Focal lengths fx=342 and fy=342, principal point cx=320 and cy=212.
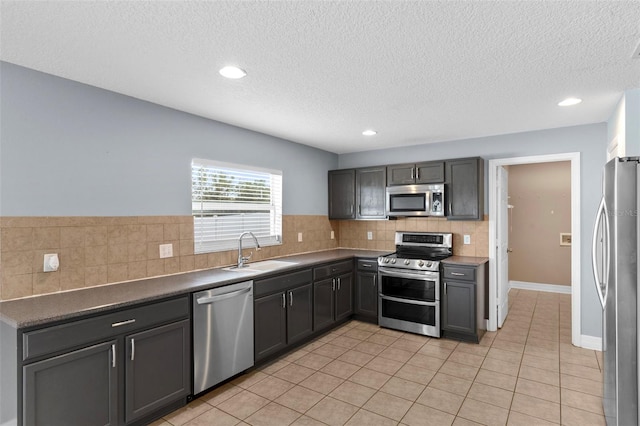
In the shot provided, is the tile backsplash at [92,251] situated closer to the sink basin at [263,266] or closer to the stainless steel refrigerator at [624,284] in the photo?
the sink basin at [263,266]

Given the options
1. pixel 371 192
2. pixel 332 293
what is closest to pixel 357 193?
pixel 371 192

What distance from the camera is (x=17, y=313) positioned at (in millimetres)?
1947

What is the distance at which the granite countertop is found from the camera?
193 cm

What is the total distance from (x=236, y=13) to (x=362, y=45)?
0.75m

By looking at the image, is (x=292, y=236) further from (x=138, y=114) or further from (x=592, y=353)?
(x=592, y=353)

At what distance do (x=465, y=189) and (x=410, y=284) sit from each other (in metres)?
1.38

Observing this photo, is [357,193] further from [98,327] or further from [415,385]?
[98,327]

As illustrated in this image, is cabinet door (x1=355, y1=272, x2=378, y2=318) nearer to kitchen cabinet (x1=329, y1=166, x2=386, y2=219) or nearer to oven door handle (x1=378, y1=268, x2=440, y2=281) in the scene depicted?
oven door handle (x1=378, y1=268, x2=440, y2=281)

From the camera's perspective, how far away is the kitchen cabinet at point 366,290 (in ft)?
15.1

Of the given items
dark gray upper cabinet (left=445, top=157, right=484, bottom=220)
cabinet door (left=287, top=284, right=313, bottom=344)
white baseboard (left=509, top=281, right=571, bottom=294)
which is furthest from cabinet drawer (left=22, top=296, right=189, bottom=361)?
white baseboard (left=509, top=281, right=571, bottom=294)

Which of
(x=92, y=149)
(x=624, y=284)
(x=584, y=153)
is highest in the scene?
(x=584, y=153)

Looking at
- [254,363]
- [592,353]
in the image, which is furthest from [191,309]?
[592,353]

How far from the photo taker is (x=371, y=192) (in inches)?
199

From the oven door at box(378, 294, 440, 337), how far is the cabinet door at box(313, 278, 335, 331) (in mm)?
691
